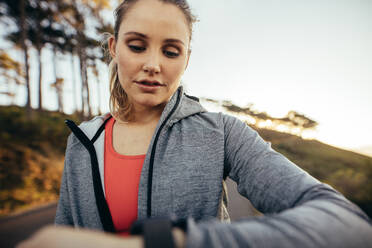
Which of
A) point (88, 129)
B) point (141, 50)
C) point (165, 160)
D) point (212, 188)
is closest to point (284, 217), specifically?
point (212, 188)

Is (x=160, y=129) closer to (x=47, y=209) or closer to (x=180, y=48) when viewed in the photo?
(x=180, y=48)

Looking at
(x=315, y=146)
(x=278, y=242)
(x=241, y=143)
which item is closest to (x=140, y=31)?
(x=241, y=143)

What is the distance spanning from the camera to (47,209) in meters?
5.00

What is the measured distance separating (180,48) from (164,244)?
3.87ft

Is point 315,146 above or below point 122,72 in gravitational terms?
below

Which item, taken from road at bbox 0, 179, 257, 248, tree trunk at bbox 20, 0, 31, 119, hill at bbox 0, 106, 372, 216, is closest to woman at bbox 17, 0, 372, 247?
road at bbox 0, 179, 257, 248

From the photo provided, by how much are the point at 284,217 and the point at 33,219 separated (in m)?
5.99

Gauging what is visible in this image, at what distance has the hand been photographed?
44cm

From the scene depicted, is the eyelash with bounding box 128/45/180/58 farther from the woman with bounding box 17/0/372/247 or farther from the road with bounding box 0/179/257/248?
the road with bounding box 0/179/257/248

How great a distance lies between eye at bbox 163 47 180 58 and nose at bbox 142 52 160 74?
0.07 metres

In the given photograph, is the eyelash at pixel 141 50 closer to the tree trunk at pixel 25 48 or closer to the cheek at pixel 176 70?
the cheek at pixel 176 70

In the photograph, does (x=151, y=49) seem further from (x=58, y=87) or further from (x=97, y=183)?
(x=58, y=87)

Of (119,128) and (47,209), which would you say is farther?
(47,209)

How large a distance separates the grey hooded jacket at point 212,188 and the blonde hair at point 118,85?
222mm
